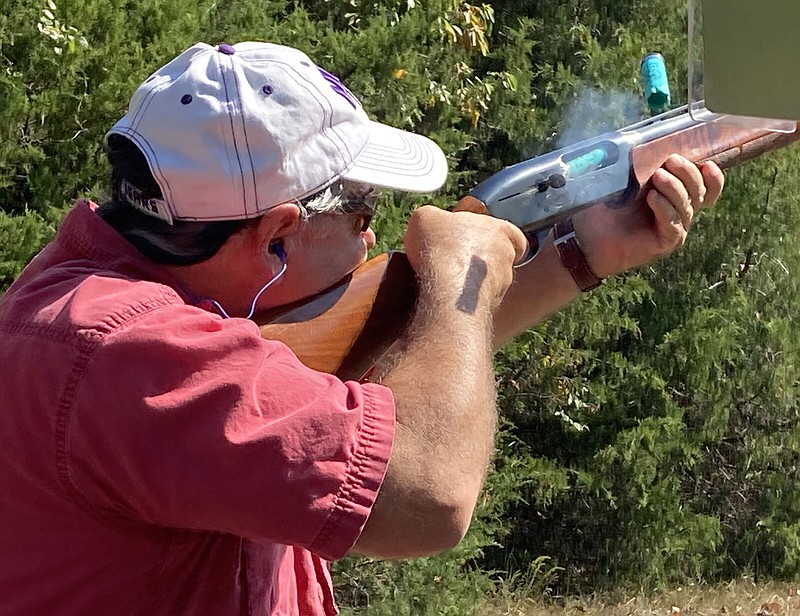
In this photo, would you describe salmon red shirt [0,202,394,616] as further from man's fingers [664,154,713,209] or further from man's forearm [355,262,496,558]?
man's fingers [664,154,713,209]

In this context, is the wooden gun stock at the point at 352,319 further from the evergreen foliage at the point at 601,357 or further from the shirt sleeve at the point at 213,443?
the evergreen foliage at the point at 601,357

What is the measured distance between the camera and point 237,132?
5.86ft

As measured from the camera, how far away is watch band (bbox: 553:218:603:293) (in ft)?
8.70

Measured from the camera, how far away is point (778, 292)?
747 centimetres

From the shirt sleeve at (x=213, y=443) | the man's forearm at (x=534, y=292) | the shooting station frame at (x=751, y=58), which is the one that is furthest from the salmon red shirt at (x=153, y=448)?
the man's forearm at (x=534, y=292)

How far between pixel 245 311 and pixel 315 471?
1.60ft

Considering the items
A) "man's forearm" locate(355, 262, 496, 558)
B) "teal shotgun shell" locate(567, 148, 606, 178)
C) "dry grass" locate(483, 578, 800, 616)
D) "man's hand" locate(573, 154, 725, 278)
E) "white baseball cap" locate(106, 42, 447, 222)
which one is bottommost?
"dry grass" locate(483, 578, 800, 616)

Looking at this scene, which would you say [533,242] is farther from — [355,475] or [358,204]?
[355,475]

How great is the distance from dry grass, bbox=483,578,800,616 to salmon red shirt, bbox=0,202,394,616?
5.28 meters

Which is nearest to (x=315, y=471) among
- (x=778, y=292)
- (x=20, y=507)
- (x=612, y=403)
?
(x=20, y=507)

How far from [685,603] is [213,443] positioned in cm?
628

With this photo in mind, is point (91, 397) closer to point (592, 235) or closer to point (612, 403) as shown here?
point (592, 235)

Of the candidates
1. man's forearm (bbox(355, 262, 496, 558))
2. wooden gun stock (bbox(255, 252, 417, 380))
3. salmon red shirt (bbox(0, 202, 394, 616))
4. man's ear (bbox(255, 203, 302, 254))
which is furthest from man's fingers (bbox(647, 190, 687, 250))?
salmon red shirt (bbox(0, 202, 394, 616))

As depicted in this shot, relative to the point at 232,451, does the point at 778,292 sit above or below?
below
